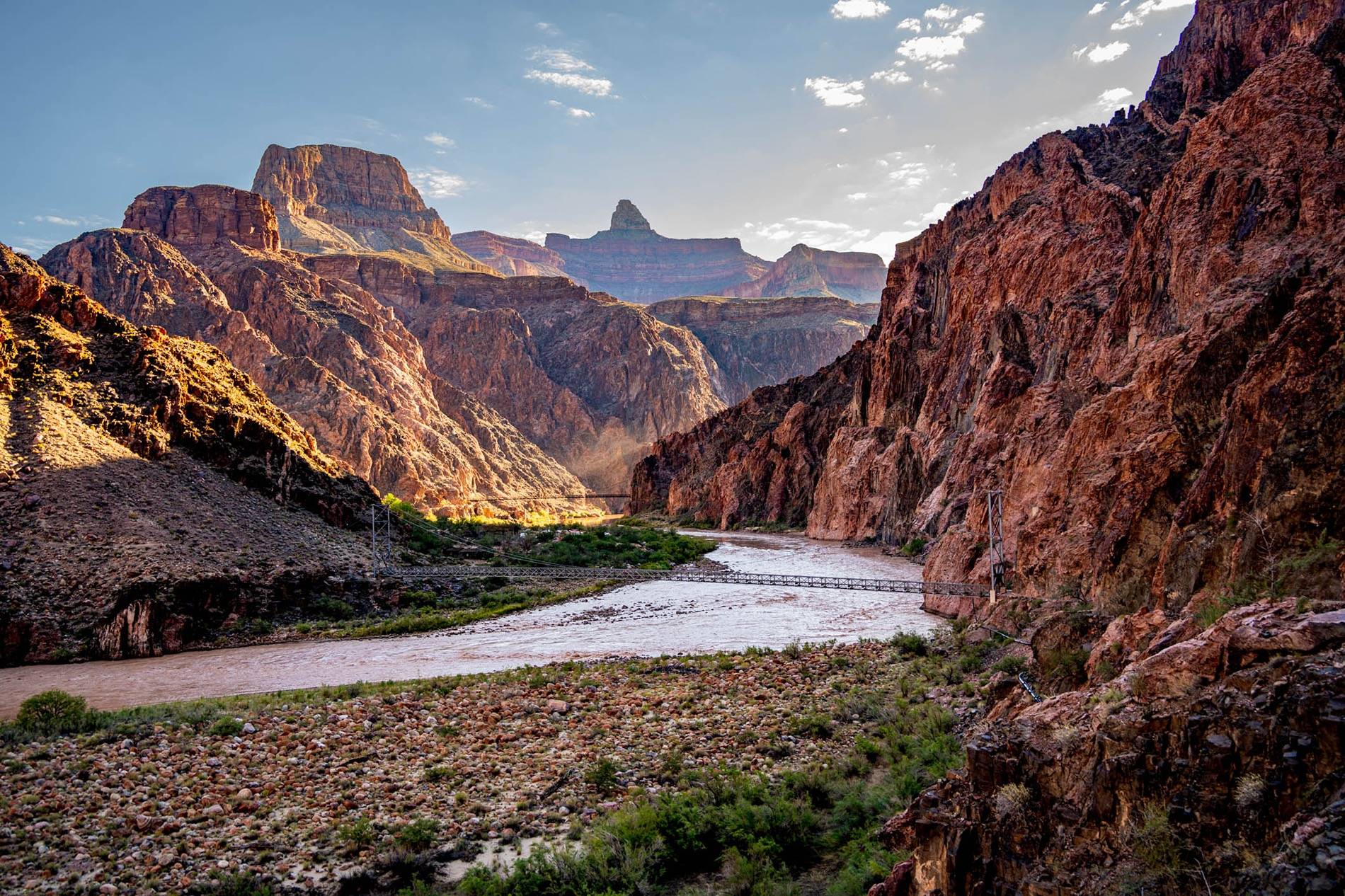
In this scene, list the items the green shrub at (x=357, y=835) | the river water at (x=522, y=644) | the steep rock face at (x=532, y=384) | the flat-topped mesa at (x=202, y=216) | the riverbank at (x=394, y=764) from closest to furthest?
the riverbank at (x=394, y=764) < the green shrub at (x=357, y=835) < the river water at (x=522, y=644) < the flat-topped mesa at (x=202, y=216) < the steep rock face at (x=532, y=384)

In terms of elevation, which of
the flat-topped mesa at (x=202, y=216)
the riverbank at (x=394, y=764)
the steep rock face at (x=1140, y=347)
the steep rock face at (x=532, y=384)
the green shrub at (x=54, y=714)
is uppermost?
the flat-topped mesa at (x=202, y=216)

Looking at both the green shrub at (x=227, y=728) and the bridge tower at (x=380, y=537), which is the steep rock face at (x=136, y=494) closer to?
the bridge tower at (x=380, y=537)

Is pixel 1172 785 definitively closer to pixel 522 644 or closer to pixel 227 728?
pixel 227 728

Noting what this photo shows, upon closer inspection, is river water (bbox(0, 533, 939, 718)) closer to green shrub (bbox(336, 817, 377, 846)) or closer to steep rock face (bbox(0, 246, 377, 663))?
steep rock face (bbox(0, 246, 377, 663))

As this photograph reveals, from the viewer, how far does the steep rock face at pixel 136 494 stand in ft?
90.4

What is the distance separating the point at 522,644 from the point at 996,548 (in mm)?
17032

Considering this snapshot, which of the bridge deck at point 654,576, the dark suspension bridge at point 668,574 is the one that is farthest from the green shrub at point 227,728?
the bridge deck at point 654,576

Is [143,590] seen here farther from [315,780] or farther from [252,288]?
[252,288]

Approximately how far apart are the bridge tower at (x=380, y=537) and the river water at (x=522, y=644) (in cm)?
797

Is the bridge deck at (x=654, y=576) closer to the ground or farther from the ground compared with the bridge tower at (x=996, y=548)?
closer to the ground

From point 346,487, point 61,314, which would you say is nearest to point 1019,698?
point 346,487

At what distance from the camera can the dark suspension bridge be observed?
2634 centimetres

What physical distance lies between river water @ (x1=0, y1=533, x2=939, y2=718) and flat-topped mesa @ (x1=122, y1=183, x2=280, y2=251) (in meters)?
139

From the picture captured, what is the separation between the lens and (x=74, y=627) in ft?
87.7
